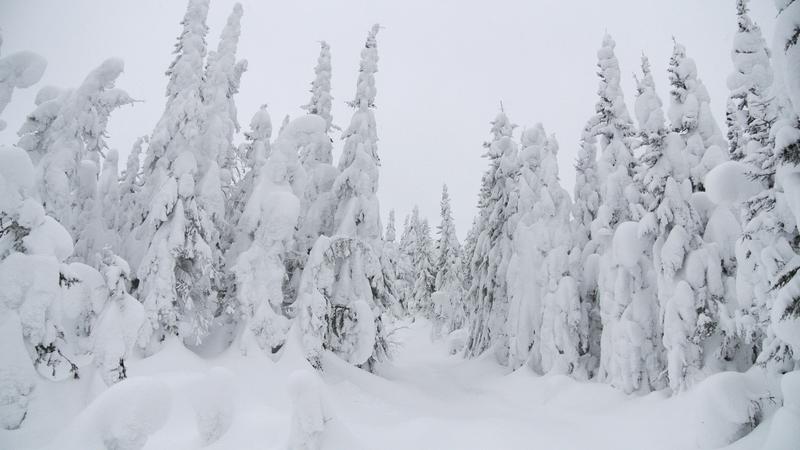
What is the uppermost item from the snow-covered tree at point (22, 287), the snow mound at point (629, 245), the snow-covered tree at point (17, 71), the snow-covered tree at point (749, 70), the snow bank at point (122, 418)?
the snow-covered tree at point (749, 70)

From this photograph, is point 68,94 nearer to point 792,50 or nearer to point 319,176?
point 319,176

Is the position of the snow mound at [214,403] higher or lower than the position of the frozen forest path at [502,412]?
higher

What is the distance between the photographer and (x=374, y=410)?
14.6 meters

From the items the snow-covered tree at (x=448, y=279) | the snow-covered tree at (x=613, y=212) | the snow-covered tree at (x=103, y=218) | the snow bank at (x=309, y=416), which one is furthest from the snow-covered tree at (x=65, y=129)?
the snow-covered tree at (x=448, y=279)

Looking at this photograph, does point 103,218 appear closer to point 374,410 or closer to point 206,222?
point 206,222

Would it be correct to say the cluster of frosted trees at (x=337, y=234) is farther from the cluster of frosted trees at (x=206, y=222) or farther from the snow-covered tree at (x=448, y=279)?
the snow-covered tree at (x=448, y=279)

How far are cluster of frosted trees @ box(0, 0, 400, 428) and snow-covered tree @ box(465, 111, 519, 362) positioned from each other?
8351 mm

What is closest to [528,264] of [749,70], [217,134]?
[749,70]

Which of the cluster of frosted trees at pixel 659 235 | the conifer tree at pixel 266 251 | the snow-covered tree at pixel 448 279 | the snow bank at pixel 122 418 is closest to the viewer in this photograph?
the snow bank at pixel 122 418

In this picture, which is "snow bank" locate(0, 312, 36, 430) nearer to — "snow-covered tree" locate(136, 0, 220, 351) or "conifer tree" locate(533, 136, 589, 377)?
"snow-covered tree" locate(136, 0, 220, 351)

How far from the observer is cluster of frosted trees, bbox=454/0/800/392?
7.77 metres

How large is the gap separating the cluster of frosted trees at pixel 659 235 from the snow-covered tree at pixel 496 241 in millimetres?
89

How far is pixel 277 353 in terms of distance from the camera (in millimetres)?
16062

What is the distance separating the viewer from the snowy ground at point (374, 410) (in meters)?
6.41
